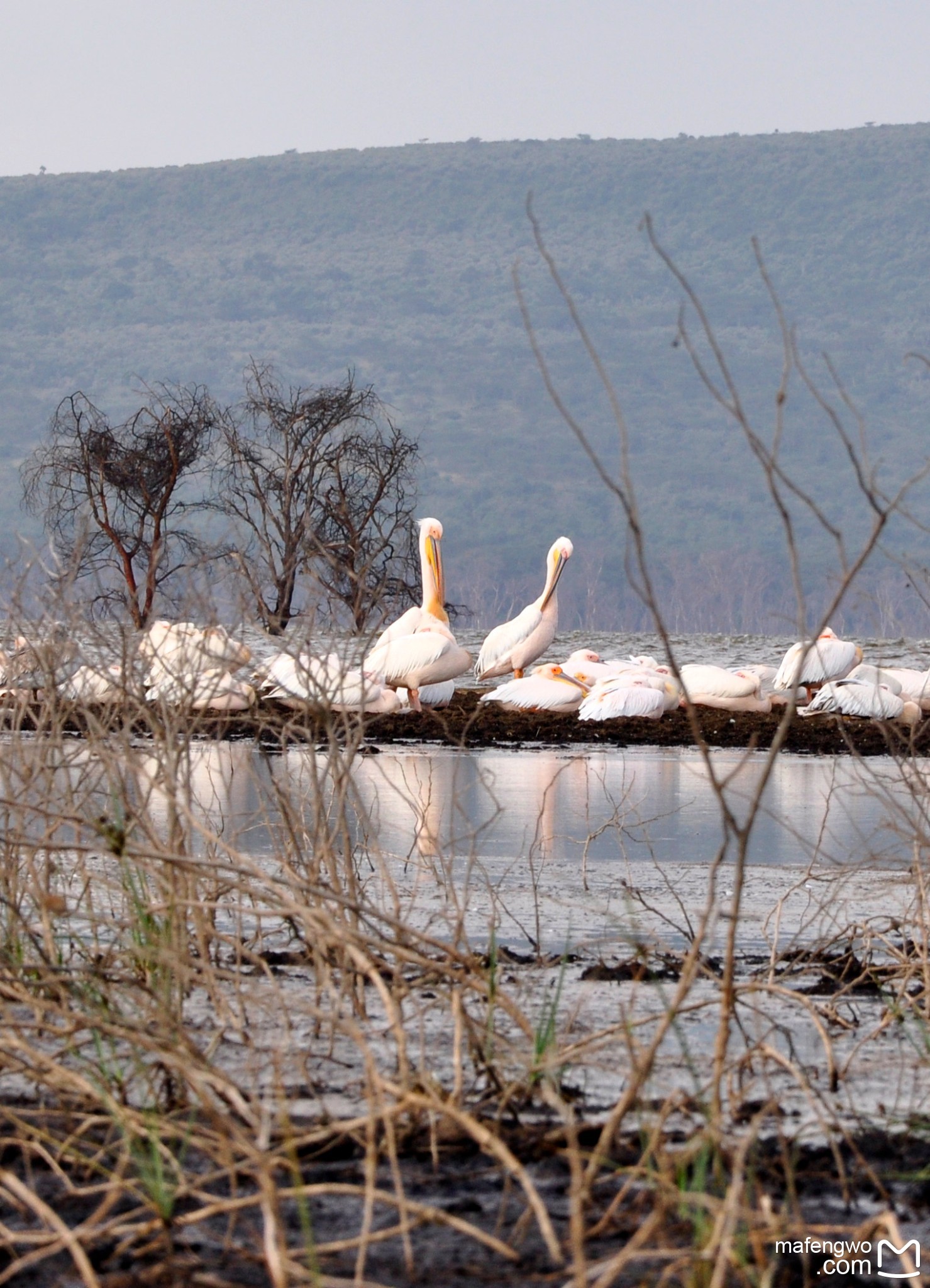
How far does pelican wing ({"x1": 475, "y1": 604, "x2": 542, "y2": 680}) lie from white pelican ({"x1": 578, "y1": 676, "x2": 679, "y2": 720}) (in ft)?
8.43

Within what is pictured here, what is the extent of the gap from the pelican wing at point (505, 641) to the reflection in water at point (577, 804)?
544cm

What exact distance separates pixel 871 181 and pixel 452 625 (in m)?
99.9

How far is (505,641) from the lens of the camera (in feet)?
65.3

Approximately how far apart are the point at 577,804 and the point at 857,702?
24.7 ft

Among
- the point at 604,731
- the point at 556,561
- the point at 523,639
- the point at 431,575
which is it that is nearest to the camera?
the point at 604,731

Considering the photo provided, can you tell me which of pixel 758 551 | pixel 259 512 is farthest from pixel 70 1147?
pixel 758 551

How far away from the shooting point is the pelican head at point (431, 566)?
66.7ft

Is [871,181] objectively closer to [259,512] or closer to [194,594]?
[259,512]

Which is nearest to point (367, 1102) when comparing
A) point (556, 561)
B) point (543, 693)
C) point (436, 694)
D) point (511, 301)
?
point (543, 693)

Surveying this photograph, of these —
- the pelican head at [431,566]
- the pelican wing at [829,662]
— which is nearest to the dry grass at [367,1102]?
the pelican wing at [829,662]

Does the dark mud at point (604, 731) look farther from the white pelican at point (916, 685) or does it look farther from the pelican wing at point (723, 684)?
the white pelican at point (916, 685)

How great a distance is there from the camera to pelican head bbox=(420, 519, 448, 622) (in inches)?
801

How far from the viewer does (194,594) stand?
5.07 meters

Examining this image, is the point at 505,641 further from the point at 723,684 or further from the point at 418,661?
the point at 418,661
